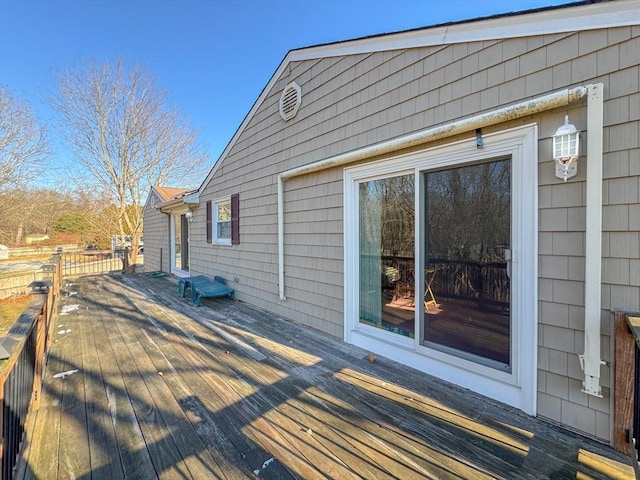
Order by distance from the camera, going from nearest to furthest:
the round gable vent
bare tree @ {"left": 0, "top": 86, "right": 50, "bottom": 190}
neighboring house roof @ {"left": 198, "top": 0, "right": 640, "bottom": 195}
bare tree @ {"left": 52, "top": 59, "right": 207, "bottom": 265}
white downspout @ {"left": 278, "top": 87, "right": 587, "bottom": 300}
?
neighboring house roof @ {"left": 198, "top": 0, "right": 640, "bottom": 195} < white downspout @ {"left": 278, "top": 87, "right": 587, "bottom": 300} < the round gable vent < bare tree @ {"left": 0, "top": 86, "right": 50, "bottom": 190} < bare tree @ {"left": 52, "top": 59, "right": 207, "bottom": 265}

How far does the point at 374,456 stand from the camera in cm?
173

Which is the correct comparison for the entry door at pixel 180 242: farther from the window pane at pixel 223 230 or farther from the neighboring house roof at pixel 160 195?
the window pane at pixel 223 230

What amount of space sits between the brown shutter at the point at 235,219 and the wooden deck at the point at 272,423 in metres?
2.68

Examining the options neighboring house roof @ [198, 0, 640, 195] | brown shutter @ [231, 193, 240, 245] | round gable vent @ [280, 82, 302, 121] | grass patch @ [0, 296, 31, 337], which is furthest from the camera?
grass patch @ [0, 296, 31, 337]

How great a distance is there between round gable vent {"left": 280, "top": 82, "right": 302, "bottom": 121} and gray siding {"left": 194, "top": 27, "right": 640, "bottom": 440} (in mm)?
129

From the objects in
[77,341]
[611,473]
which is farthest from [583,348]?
[77,341]

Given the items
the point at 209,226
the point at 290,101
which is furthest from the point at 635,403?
the point at 209,226

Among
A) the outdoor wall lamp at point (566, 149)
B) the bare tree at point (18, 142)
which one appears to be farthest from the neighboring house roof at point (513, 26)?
the bare tree at point (18, 142)

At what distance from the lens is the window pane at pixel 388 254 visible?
3021 mm

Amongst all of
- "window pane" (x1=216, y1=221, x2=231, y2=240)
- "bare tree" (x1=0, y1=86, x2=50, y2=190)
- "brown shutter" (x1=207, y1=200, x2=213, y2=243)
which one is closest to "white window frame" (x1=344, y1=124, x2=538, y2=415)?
"window pane" (x1=216, y1=221, x2=231, y2=240)

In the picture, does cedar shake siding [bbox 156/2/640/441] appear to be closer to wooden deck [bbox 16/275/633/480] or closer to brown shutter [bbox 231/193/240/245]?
wooden deck [bbox 16/275/633/480]

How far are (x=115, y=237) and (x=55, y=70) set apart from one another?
8161 millimetres

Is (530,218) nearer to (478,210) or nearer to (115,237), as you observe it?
(478,210)

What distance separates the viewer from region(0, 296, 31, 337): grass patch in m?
6.91
